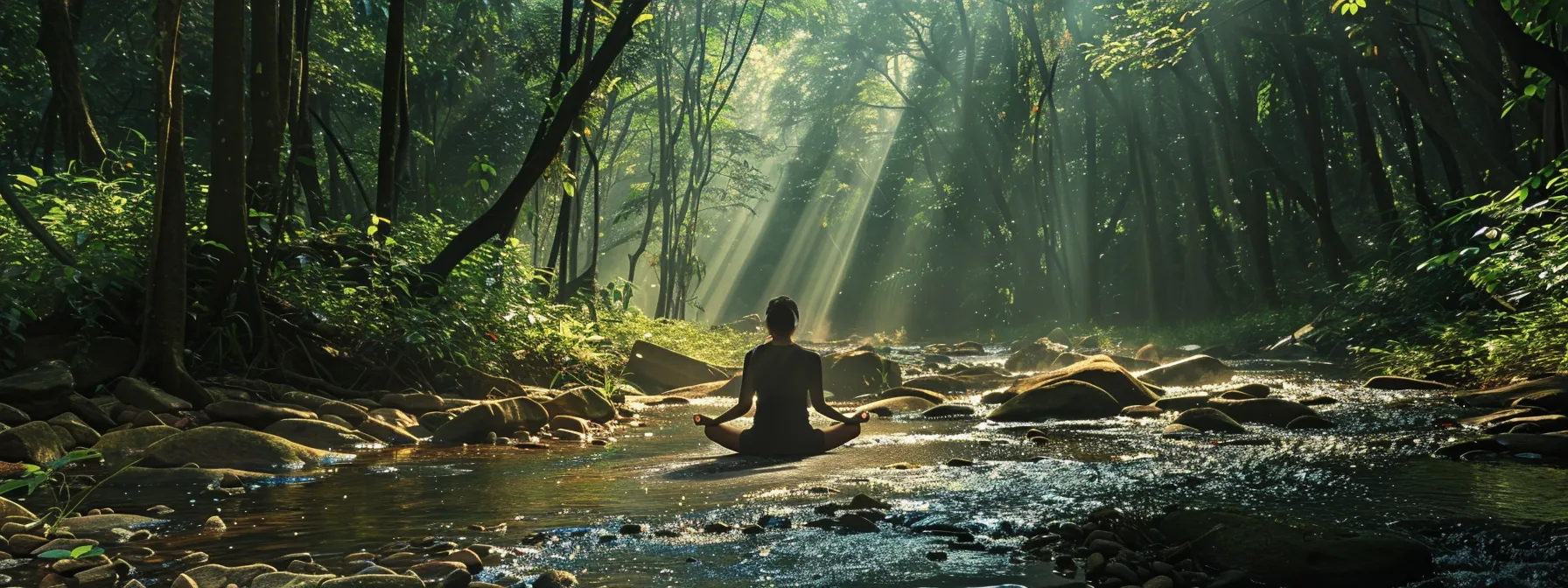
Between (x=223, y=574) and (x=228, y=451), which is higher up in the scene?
(x=228, y=451)

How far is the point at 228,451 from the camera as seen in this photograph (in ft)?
20.9

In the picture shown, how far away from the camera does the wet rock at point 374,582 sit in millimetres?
3320

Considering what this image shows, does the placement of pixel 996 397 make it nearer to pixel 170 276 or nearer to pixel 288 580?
pixel 170 276

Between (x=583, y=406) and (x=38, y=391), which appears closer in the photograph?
(x=38, y=391)

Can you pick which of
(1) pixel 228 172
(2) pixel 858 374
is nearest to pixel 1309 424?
(2) pixel 858 374

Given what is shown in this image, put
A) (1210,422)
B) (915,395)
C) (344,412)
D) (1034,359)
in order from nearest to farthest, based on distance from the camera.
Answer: (1210,422) → (344,412) → (915,395) → (1034,359)

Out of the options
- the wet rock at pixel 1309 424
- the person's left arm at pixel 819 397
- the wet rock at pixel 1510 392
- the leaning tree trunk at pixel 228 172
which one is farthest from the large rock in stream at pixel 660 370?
the wet rock at pixel 1510 392

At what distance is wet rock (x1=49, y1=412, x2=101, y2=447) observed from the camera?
6.40 meters

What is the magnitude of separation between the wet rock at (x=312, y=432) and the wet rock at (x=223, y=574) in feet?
12.6

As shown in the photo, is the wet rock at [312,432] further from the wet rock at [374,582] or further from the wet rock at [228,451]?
the wet rock at [374,582]

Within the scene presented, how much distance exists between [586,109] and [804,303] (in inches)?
1634

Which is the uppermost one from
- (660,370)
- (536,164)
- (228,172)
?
(536,164)

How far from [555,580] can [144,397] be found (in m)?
5.01

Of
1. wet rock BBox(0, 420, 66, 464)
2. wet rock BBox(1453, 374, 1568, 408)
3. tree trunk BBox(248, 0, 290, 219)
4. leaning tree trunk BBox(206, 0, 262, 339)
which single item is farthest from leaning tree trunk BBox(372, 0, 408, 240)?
wet rock BBox(1453, 374, 1568, 408)
